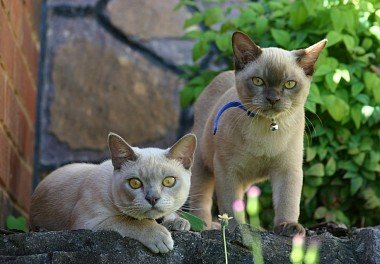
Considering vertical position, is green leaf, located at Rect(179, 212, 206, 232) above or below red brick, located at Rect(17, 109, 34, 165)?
above

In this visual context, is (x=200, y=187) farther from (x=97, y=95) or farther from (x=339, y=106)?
(x=97, y=95)

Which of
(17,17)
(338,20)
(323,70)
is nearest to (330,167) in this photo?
(323,70)

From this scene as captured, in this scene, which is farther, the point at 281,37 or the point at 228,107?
the point at 281,37

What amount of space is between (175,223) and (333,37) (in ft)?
5.00

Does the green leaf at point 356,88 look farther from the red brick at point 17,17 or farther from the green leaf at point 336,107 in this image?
the red brick at point 17,17

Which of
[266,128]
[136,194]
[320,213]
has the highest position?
[266,128]

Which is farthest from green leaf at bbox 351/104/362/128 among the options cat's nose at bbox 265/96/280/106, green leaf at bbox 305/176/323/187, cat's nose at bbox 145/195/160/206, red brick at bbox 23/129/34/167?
red brick at bbox 23/129/34/167

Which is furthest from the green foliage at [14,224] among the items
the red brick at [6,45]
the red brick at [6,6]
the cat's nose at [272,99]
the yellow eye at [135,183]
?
the cat's nose at [272,99]

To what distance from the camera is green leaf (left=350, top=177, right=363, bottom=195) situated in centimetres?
441

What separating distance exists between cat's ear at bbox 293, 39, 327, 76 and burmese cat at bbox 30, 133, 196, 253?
2.26ft

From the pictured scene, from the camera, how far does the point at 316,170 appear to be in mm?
4402

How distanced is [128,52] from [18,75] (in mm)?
1492

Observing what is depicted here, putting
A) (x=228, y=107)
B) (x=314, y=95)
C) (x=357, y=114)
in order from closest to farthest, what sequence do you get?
(x=228, y=107) < (x=314, y=95) < (x=357, y=114)

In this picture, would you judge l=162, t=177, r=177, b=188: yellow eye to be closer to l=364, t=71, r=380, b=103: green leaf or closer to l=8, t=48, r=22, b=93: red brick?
l=8, t=48, r=22, b=93: red brick
